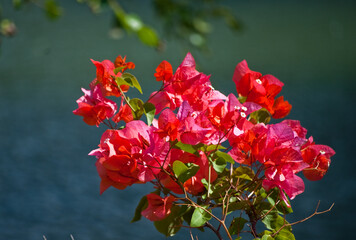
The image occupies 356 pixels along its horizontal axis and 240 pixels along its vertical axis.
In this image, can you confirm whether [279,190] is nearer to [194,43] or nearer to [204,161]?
[204,161]

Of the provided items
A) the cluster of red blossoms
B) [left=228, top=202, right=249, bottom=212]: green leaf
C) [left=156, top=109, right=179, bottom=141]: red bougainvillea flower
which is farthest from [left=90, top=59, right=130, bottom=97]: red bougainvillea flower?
[left=228, top=202, right=249, bottom=212]: green leaf

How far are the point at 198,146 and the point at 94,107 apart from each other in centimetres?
15

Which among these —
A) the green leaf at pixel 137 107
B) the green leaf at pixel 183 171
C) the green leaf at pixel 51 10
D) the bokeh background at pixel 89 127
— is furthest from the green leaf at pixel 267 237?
the green leaf at pixel 51 10

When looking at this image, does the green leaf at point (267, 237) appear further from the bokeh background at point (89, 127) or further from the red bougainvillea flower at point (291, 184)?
the bokeh background at point (89, 127)

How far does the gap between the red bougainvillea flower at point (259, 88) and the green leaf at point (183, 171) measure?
15 centimetres

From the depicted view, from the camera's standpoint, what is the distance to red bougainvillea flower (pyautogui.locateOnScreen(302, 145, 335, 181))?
0.71 meters

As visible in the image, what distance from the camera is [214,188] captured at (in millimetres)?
707

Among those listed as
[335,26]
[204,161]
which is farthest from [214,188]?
[335,26]

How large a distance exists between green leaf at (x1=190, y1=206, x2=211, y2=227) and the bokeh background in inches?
12.7

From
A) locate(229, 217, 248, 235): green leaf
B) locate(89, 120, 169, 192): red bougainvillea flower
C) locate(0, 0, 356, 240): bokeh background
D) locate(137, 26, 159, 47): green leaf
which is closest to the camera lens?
locate(137, 26, 159, 47): green leaf

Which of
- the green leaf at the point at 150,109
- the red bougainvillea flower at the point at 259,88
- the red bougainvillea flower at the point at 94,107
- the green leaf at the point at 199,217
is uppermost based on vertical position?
the red bougainvillea flower at the point at 259,88

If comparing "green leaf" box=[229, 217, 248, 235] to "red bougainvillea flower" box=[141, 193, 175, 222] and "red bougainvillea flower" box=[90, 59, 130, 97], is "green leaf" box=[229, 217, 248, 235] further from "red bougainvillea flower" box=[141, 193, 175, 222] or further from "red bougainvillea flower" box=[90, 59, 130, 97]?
"red bougainvillea flower" box=[90, 59, 130, 97]

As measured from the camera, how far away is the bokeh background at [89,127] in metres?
3.28

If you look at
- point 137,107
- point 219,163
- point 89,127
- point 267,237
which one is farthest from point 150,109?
point 89,127
